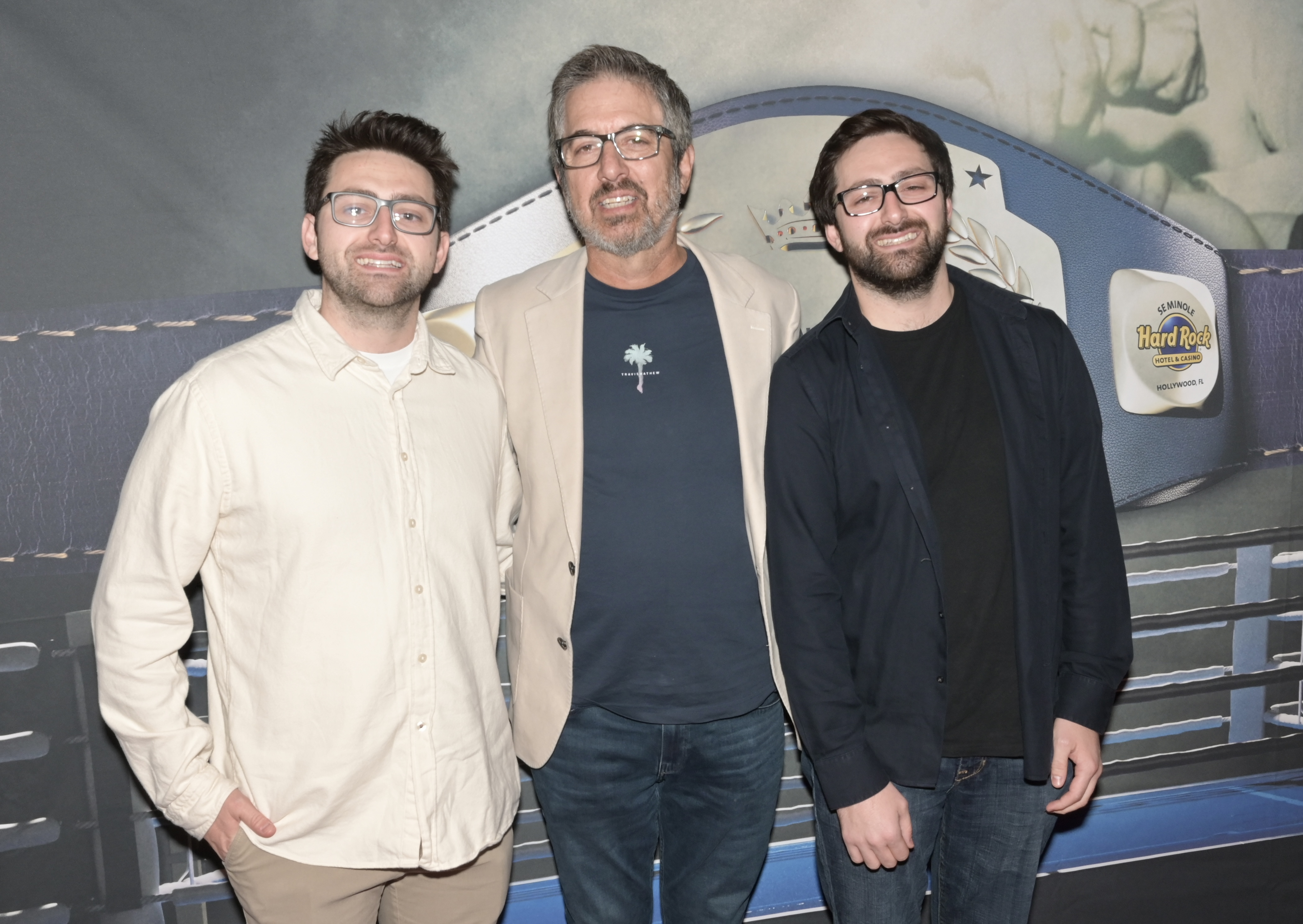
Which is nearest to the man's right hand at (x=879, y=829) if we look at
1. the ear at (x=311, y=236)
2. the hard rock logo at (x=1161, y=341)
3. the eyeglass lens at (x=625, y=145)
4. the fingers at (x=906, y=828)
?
the fingers at (x=906, y=828)

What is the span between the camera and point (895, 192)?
196cm

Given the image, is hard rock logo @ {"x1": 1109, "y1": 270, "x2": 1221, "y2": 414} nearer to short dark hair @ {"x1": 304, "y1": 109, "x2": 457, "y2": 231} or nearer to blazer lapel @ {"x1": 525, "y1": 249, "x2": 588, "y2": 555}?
blazer lapel @ {"x1": 525, "y1": 249, "x2": 588, "y2": 555}

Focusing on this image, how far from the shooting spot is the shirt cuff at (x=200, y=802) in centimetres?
167

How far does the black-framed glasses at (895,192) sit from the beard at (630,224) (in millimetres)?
397

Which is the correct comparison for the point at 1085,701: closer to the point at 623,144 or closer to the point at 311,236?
the point at 623,144

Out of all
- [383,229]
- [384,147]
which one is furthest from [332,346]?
[384,147]

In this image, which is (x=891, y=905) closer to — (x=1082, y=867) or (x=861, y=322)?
(x=861, y=322)

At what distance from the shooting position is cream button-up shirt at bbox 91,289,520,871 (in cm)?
167

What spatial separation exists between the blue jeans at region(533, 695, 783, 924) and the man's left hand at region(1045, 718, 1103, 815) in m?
0.58

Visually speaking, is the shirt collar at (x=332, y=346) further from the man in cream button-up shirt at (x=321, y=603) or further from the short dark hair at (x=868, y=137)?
the short dark hair at (x=868, y=137)

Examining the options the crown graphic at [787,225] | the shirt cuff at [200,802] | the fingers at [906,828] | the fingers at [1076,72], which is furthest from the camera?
the fingers at [1076,72]

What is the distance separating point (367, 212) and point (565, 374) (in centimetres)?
52

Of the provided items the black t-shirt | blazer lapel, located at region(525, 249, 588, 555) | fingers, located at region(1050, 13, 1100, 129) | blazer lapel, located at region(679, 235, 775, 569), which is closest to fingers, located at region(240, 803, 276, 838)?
blazer lapel, located at region(525, 249, 588, 555)

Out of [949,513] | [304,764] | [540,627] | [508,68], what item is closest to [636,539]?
[540,627]
